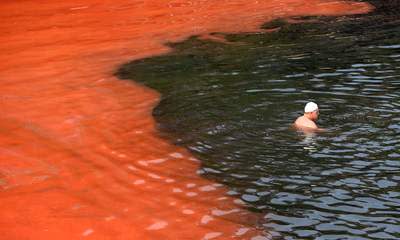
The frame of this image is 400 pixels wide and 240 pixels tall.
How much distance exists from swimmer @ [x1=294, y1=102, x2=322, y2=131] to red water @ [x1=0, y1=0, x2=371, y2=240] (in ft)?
6.33

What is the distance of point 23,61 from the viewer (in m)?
15.4

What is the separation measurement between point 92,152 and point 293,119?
343cm

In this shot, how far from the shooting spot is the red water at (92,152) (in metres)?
7.35

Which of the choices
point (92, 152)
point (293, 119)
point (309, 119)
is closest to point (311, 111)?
point (309, 119)

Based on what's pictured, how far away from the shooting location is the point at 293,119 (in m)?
10.8

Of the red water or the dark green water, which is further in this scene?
the dark green water

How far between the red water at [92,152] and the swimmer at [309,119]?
1.93m

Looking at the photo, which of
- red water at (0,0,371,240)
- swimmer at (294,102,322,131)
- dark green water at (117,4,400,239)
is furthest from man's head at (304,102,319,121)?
red water at (0,0,371,240)

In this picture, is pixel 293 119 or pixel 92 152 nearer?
pixel 92 152

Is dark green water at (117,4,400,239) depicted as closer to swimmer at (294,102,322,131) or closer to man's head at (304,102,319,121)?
swimmer at (294,102,322,131)

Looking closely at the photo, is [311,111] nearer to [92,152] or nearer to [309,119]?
[309,119]

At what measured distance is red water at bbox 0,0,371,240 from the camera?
289 inches

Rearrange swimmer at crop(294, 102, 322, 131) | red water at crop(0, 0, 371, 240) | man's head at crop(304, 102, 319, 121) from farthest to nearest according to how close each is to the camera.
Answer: man's head at crop(304, 102, 319, 121)
swimmer at crop(294, 102, 322, 131)
red water at crop(0, 0, 371, 240)

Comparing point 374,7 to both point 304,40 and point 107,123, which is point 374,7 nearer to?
point 304,40
